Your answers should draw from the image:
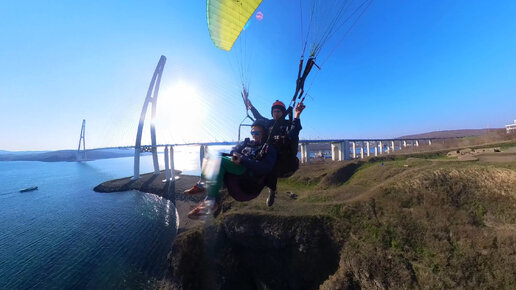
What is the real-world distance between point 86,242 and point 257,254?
2060 centimetres

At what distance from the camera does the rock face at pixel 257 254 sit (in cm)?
1277

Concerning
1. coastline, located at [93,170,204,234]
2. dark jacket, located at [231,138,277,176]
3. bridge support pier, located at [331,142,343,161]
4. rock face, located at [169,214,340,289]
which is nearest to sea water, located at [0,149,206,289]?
coastline, located at [93,170,204,234]

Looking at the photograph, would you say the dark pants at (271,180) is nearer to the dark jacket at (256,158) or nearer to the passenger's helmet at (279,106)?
the dark jacket at (256,158)

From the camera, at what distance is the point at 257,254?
14797mm

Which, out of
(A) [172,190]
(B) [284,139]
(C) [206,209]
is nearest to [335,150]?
(A) [172,190]

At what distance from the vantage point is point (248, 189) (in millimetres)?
3902

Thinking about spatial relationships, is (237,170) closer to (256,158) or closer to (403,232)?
(256,158)

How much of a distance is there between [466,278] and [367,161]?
20.0m

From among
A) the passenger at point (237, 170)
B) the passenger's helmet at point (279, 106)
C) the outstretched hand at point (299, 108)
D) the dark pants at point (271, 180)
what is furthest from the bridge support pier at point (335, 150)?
the passenger at point (237, 170)

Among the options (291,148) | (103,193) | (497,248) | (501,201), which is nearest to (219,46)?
(291,148)

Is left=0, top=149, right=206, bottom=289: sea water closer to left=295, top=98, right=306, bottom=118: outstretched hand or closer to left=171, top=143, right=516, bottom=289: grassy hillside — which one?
left=171, top=143, right=516, bottom=289: grassy hillside

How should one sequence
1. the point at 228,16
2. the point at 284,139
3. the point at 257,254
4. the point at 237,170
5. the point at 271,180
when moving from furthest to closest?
the point at 257,254 < the point at 228,16 < the point at 271,180 < the point at 284,139 < the point at 237,170

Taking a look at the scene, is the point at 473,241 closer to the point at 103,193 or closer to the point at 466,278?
the point at 466,278

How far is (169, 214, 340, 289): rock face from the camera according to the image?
12.8 m
